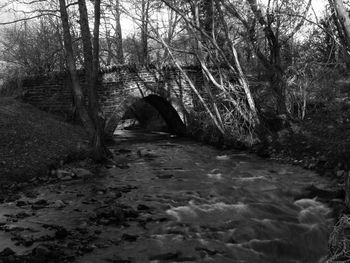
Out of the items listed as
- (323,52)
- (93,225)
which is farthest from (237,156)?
(93,225)

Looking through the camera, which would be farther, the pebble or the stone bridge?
the stone bridge

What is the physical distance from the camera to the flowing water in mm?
5469

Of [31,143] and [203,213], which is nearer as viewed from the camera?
[203,213]

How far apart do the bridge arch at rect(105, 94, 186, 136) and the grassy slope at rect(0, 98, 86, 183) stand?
2.14 meters

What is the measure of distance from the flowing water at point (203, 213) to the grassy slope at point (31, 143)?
111 centimetres

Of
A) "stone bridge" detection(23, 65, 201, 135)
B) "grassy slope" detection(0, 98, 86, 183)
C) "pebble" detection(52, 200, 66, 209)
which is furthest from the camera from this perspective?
"stone bridge" detection(23, 65, 201, 135)

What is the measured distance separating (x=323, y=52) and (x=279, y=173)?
6.18 meters

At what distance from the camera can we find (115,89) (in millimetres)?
16359

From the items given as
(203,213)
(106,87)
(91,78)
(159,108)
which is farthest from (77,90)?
(159,108)

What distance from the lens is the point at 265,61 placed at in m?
13.7

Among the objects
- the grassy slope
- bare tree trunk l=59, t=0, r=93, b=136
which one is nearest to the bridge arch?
the grassy slope

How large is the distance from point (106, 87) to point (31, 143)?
6123 millimetres

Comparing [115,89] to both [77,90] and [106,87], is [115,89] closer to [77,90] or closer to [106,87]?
[106,87]

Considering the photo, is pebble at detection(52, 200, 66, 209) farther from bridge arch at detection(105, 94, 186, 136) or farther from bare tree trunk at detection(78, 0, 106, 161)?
bridge arch at detection(105, 94, 186, 136)
